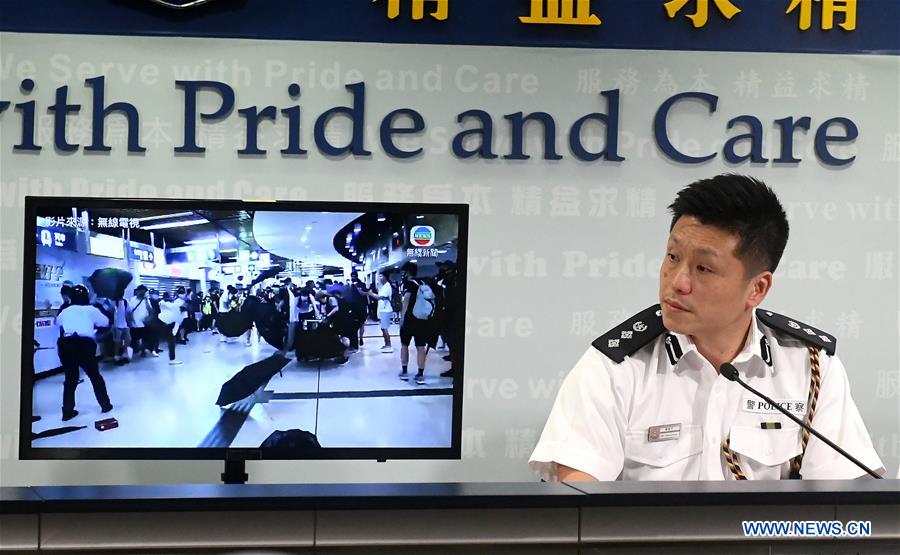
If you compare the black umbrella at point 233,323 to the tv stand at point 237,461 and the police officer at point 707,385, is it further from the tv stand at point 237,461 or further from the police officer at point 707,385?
the police officer at point 707,385

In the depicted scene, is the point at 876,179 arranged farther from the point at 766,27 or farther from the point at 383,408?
the point at 383,408

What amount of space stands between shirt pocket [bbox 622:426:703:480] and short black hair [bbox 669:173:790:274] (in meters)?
0.40

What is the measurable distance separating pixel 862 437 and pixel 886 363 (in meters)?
1.50

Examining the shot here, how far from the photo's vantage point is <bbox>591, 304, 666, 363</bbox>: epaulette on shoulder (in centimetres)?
218

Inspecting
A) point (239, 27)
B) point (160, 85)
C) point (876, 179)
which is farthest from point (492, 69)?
point (876, 179)

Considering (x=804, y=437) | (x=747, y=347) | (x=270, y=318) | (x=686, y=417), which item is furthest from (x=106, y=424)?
(x=804, y=437)

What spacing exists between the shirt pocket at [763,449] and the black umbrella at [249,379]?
1.11 m

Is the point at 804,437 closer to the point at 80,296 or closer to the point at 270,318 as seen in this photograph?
the point at 270,318

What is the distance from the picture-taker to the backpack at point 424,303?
241 cm

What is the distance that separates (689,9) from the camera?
11.4 ft

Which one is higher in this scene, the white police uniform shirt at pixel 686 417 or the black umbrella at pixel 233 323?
the black umbrella at pixel 233 323

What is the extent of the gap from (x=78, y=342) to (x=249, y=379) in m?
0.42

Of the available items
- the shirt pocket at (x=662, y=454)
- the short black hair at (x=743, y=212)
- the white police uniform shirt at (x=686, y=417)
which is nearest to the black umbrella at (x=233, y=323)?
the white police uniform shirt at (x=686, y=417)

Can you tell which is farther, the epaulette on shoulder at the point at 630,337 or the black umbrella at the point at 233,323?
the black umbrella at the point at 233,323
